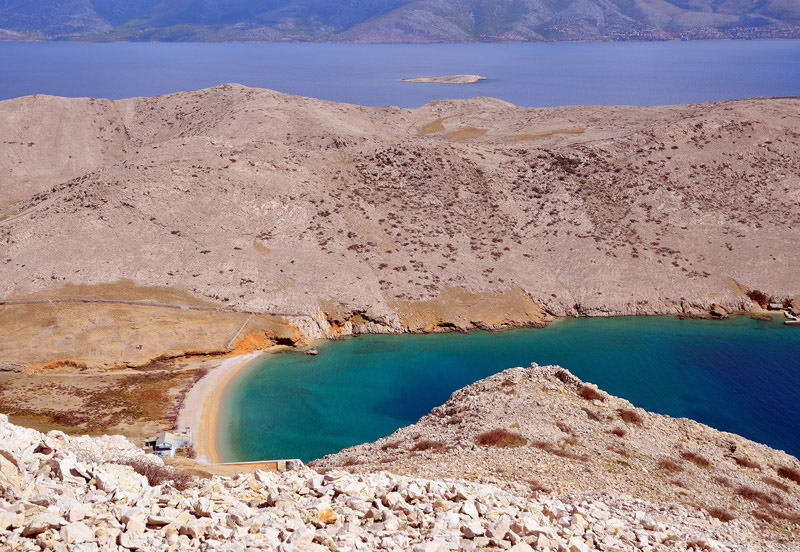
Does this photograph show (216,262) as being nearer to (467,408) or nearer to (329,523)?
(467,408)

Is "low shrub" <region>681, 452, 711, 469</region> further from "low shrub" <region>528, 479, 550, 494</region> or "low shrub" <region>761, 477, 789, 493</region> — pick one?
"low shrub" <region>528, 479, 550, 494</region>

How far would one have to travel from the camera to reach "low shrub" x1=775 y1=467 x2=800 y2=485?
30069mm

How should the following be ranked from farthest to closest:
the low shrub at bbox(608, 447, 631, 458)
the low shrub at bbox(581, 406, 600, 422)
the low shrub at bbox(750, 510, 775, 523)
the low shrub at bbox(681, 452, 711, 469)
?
1. the low shrub at bbox(581, 406, 600, 422)
2. the low shrub at bbox(681, 452, 711, 469)
3. the low shrub at bbox(608, 447, 631, 458)
4. the low shrub at bbox(750, 510, 775, 523)

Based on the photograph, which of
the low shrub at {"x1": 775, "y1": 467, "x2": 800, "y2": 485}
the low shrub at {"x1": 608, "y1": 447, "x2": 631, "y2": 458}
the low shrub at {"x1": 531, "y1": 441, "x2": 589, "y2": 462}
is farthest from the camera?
the low shrub at {"x1": 775, "y1": 467, "x2": 800, "y2": 485}

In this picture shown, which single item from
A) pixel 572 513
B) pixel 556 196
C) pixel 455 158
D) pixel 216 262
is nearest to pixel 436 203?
pixel 455 158

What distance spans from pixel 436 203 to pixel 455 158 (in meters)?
8.97

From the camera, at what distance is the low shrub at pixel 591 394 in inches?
1394

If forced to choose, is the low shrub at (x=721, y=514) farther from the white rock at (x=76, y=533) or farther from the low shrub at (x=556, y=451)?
the white rock at (x=76, y=533)

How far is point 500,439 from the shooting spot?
98.0 feet

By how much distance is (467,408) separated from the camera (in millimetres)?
35281

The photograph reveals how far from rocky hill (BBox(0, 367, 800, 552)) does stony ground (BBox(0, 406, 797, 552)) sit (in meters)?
0.03

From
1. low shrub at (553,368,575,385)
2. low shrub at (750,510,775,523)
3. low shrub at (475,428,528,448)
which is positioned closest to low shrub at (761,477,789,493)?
low shrub at (750,510,775,523)

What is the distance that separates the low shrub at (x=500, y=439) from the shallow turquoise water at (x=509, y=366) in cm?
1072

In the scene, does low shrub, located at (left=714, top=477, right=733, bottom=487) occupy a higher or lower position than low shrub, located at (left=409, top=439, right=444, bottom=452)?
lower
